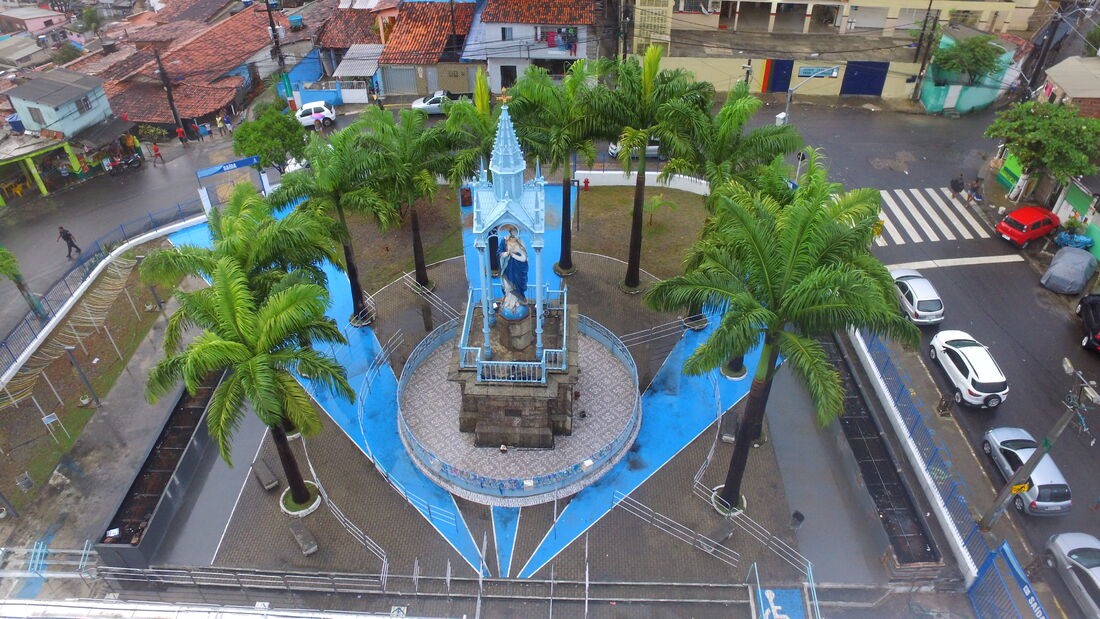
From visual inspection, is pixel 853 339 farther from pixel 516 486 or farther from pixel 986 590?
pixel 516 486

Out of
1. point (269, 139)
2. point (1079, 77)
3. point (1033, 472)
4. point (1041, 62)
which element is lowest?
point (1033, 472)

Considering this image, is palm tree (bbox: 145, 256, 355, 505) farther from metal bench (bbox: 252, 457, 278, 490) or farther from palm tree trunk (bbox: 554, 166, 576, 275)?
palm tree trunk (bbox: 554, 166, 576, 275)

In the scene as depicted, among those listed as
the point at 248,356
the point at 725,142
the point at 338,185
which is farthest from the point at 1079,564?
the point at 338,185

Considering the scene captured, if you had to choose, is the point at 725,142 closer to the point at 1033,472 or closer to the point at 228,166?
the point at 1033,472

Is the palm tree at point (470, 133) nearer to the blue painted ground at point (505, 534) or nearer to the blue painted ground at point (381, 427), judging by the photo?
the blue painted ground at point (381, 427)

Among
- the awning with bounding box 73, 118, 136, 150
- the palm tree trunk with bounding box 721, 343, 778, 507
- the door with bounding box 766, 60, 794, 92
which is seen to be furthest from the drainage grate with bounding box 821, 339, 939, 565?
the awning with bounding box 73, 118, 136, 150

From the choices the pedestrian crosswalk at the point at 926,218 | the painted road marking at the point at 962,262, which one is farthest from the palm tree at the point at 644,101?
the pedestrian crosswalk at the point at 926,218
